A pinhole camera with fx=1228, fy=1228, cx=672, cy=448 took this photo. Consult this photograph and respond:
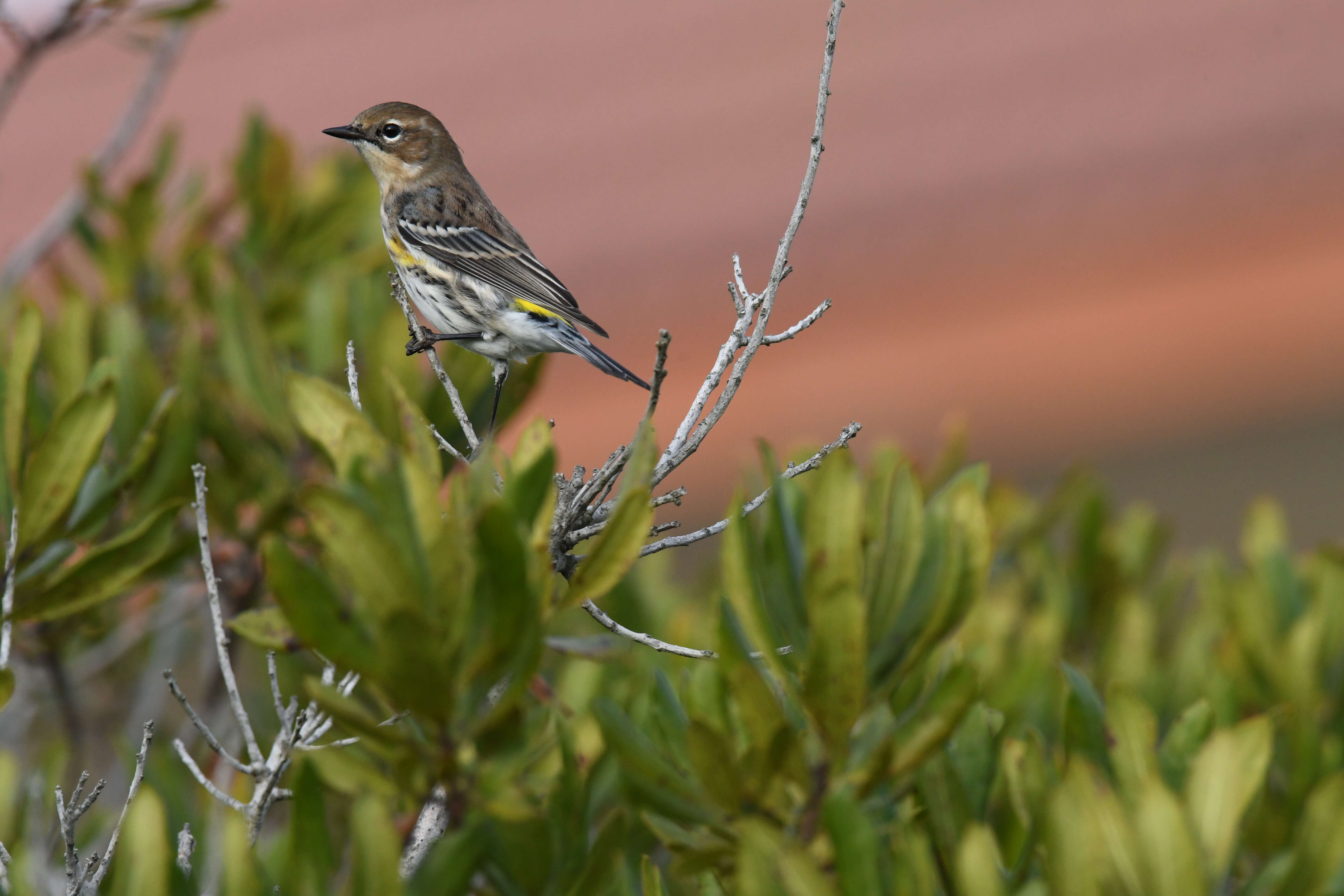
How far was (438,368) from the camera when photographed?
195 centimetres

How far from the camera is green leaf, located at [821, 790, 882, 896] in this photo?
1354mm

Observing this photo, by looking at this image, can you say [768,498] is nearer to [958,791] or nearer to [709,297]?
[958,791]

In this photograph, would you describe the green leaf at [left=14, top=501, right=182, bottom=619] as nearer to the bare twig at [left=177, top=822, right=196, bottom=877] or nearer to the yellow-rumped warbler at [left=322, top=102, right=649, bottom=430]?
the bare twig at [left=177, top=822, right=196, bottom=877]

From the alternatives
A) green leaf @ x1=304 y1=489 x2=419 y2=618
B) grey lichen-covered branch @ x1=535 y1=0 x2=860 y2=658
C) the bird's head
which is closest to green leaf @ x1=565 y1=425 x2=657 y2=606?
grey lichen-covered branch @ x1=535 y1=0 x2=860 y2=658

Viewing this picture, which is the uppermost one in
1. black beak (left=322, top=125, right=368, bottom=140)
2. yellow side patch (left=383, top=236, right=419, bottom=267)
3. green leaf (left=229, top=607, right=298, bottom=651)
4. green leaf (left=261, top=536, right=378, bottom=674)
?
black beak (left=322, top=125, right=368, bottom=140)

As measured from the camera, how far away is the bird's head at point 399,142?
3.57 m

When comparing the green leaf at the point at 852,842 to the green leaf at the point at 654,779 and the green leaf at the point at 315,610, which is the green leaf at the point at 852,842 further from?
the green leaf at the point at 315,610

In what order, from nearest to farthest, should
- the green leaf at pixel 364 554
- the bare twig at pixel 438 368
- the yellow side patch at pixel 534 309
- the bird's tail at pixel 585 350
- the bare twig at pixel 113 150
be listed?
the green leaf at pixel 364 554, the bare twig at pixel 438 368, the bird's tail at pixel 585 350, the bare twig at pixel 113 150, the yellow side patch at pixel 534 309

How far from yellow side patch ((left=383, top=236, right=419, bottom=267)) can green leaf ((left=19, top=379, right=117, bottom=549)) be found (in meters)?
1.61

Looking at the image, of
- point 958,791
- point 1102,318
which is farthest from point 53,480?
point 1102,318

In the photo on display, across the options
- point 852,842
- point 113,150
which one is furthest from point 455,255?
point 852,842

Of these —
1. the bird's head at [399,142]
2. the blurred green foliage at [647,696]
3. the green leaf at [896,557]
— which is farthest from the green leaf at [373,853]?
the bird's head at [399,142]

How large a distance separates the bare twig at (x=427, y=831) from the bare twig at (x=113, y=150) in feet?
8.51

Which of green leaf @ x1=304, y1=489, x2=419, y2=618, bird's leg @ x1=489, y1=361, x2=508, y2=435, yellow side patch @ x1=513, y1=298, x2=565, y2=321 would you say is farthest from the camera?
yellow side patch @ x1=513, y1=298, x2=565, y2=321
